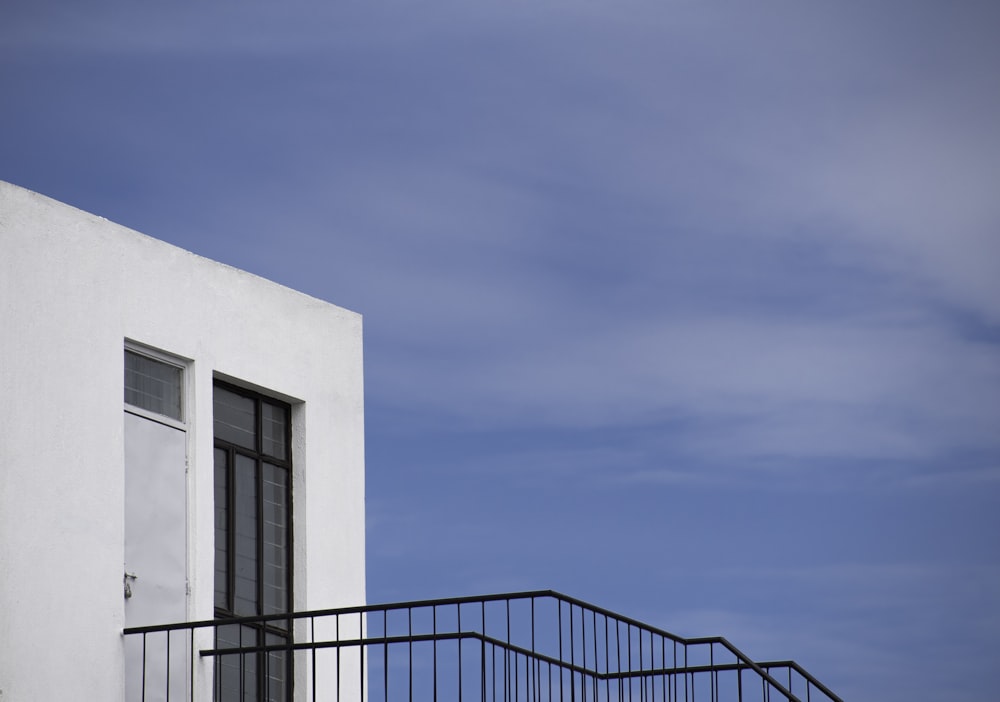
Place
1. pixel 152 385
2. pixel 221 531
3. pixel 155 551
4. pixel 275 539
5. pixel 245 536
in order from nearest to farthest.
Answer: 1. pixel 155 551
2. pixel 152 385
3. pixel 221 531
4. pixel 245 536
5. pixel 275 539

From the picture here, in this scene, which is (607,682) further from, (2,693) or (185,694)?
(2,693)

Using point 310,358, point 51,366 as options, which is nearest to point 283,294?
point 310,358

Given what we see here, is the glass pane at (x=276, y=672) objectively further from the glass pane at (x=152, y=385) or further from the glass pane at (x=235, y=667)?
the glass pane at (x=152, y=385)

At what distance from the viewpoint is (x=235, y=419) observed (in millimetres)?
15891

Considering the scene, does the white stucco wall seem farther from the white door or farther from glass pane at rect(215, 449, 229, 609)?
glass pane at rect(215, 449, 229, 609)

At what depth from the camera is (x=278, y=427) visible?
16.4 meters

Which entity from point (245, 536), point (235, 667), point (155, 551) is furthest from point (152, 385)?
point (235, 667)

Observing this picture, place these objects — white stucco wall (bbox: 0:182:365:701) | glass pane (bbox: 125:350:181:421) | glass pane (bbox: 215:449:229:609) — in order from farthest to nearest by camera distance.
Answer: glass pane (bbox: 215:449:229:609) → glass pane (bbox: 125:350:181:421) → white stucco wall (bbox: 0:182:365:701)

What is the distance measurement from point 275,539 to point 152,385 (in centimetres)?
200

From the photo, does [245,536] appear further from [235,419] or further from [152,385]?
[152,385]

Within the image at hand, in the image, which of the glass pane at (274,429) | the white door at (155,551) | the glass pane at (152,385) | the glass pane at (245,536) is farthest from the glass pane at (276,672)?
the glass pane at (152,385)

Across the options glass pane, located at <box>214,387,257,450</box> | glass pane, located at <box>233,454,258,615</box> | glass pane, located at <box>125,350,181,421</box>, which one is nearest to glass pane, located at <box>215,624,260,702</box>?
glass pane, located at <box>233,454,258,615</box>

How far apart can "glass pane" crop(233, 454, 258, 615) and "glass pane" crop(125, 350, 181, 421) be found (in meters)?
0.98

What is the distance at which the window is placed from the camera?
15484 millimetres
